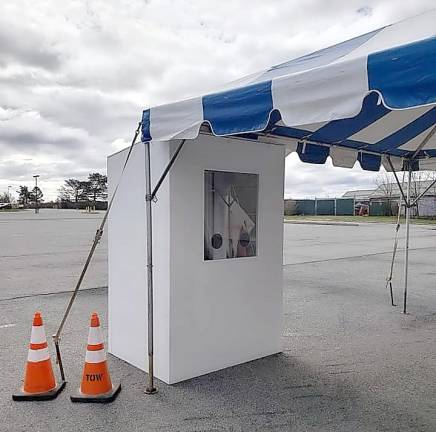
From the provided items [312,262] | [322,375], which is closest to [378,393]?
[322,375]

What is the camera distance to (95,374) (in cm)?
342

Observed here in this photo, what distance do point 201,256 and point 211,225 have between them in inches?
12.4

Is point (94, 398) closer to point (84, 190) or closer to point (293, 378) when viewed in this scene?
point (293, 378)

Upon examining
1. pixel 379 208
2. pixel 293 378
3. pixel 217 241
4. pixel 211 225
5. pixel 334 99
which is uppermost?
pixel 334 99

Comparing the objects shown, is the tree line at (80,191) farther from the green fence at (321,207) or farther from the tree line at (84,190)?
the green fence at (321,207)

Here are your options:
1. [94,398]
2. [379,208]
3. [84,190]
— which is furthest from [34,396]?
[84,190]

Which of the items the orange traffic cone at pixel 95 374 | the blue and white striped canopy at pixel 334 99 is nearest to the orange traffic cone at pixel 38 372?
the orange traffic cone at pixel 95 374

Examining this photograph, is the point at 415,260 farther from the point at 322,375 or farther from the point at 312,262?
the point at 322,375

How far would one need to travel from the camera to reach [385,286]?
8.16 metres

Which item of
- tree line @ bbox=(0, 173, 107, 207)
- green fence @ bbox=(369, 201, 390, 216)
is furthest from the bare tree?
tree line @ bbox=(0, 173, 107, 207)

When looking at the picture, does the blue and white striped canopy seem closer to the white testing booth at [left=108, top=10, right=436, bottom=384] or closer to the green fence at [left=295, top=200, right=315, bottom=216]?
the white testing booth at [left=108, top=10, right=436, bottom=384]

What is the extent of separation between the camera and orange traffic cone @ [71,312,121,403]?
11.2 feet

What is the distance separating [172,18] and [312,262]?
Answer: 708 cm

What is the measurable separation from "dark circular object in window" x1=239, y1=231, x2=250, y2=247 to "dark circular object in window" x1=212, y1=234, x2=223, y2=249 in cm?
23
